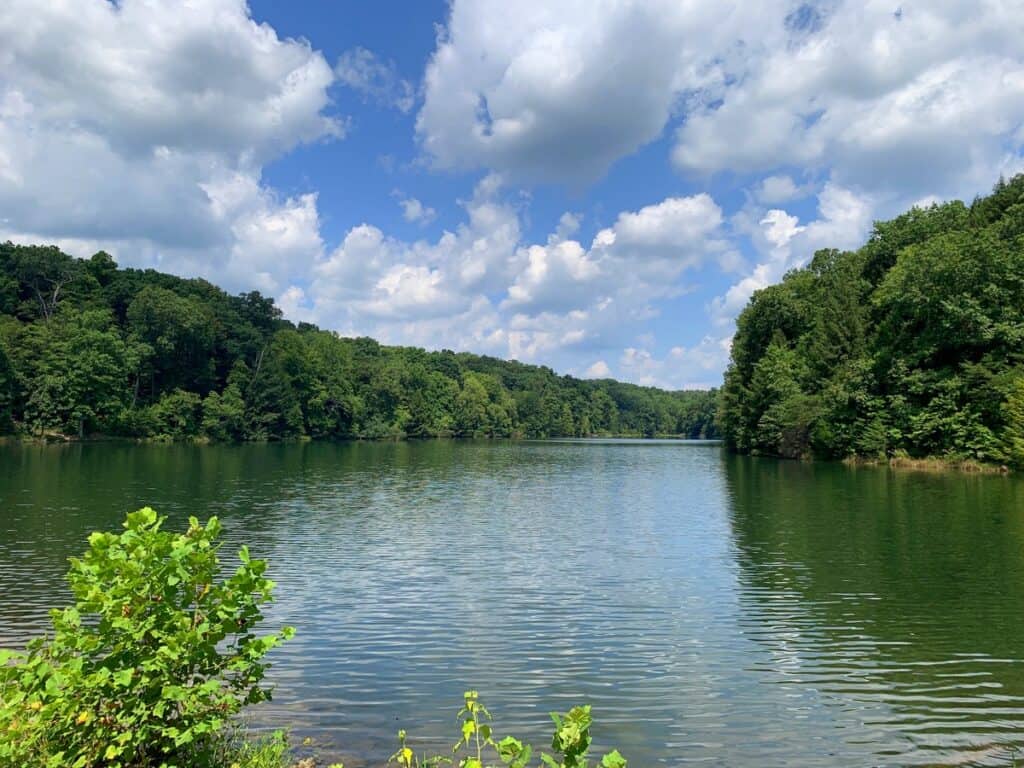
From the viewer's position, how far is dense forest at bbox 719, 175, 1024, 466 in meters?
50.8

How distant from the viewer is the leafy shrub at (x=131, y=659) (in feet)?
16.9

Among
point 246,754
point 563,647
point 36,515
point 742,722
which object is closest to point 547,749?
point 742,722

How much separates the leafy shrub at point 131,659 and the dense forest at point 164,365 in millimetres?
95902

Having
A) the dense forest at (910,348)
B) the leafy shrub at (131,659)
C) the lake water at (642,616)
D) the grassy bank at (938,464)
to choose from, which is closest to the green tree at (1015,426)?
the dense forest at (910,348)

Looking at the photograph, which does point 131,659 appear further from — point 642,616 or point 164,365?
point 164,365

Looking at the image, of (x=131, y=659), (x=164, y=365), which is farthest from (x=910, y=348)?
(x=164, y=365)

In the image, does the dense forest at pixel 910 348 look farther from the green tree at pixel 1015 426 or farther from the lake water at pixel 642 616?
the lake water at pixel 642 616

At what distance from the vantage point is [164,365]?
110688 mm

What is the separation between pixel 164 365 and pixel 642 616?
112 metres

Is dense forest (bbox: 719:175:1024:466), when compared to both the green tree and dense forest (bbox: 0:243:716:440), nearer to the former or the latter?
the green tree

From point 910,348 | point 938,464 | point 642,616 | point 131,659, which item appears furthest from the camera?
point 910,348

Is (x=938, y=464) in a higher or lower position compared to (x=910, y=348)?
lower

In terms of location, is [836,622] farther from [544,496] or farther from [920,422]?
[920,422]

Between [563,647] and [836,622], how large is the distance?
5332mm
